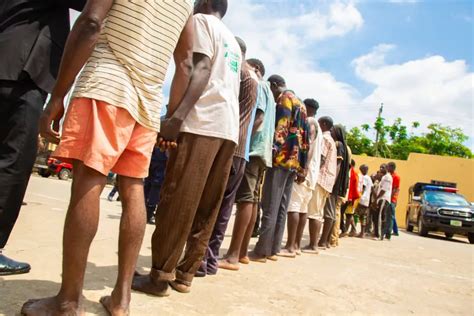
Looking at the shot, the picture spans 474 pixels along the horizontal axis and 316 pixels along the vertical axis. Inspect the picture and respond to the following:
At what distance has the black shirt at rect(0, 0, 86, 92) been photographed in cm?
241

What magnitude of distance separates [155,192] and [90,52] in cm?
507

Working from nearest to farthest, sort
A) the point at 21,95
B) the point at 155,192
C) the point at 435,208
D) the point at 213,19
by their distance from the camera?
the point at 21,95 → the point at 213,19 → the point at 155,192 → the point at 435,208

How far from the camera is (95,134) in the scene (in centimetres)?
186

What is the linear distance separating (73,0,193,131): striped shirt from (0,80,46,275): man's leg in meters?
0.73

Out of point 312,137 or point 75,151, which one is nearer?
point 75,151

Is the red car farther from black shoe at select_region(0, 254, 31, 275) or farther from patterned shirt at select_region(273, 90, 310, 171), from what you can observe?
black shoe at select_region(0, 254, 31, 275)

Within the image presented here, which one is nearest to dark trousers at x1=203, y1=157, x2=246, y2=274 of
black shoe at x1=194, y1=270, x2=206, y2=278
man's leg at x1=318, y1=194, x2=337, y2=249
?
black shoe at x1=194, y1=270, x2=206, y2=278

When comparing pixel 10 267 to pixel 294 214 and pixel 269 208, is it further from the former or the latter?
pixel 294 214

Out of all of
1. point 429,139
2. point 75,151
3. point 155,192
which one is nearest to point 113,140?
point 75,151

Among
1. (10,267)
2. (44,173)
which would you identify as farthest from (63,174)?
(10,267)

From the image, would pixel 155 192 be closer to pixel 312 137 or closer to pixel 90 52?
pixel 312 137

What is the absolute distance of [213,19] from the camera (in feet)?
9.62

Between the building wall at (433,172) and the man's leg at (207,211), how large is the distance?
23.6 metres

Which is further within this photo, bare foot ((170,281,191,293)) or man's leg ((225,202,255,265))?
man's leg ((225,202,255,265))
